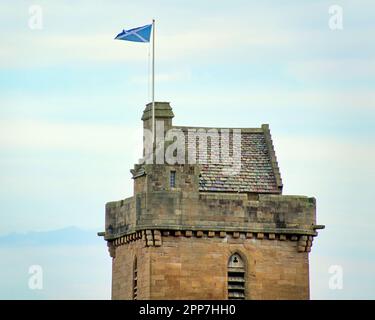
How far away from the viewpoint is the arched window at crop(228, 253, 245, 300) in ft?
485

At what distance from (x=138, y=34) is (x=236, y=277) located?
1198 cm

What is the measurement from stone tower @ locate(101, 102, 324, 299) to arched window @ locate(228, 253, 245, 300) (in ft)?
0.15

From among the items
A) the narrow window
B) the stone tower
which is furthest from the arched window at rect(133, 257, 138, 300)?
the narrow window

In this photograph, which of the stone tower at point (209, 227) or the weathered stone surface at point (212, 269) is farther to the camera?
the stone tower at point (209, 227)

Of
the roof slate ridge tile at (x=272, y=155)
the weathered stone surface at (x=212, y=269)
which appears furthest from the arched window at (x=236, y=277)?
the roof slate ridge tile at (x=272, y=155)

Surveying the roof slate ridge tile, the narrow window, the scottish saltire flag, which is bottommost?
the narrow window

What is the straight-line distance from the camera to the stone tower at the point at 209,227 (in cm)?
14725

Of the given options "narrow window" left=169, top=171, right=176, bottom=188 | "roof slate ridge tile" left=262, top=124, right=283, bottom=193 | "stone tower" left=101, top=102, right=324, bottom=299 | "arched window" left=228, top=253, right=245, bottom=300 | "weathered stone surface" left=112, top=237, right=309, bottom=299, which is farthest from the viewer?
"roof slate ridge tile" left=262, top=124, right=283, bottom=193

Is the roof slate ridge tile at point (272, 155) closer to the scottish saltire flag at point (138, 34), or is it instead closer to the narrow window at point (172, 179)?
the narrow window at point (172, 179)

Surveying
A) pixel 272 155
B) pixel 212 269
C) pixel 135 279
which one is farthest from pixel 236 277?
pixel 272 155

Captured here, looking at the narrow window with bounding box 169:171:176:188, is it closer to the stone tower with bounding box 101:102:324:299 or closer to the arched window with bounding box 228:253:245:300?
the stone tower with bounding box 101:102:324:299

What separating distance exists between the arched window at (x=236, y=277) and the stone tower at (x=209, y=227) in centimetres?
5
